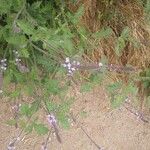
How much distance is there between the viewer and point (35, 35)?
90 cm

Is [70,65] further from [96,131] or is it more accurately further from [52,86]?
[96,131]

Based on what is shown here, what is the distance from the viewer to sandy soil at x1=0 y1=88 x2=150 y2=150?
1437mm

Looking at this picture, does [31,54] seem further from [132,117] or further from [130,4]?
[132,117]

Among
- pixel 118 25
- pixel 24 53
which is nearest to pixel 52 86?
pixel 24 53

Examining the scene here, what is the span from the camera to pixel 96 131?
154cm

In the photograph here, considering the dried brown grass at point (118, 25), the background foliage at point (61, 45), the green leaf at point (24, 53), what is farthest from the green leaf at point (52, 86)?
the dried brown grass at point (118, 25)

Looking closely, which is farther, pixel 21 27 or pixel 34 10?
pixel 34 10

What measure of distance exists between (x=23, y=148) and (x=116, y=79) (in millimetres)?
420

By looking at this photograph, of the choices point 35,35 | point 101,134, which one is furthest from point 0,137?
point 35,35

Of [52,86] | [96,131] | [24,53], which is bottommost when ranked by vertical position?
[96,131]

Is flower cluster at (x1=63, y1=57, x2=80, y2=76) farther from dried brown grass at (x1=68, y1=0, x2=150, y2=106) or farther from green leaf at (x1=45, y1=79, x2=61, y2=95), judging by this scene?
dried brown grass at (x1=68, y1=0, x2=150, y2=106)

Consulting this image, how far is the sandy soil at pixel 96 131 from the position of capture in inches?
56.6

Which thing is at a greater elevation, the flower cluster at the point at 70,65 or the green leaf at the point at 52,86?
the flower cluster at the point at 70,65

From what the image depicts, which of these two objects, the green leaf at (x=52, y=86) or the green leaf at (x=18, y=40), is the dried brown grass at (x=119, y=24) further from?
the green leaf at (x=18, y=40)
